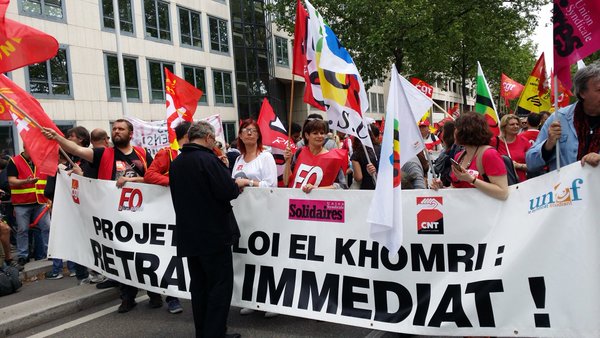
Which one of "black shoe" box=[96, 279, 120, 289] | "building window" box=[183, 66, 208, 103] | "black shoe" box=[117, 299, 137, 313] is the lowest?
"black shoe" box=[117, 299, 137, 313]

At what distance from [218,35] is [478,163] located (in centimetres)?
2771

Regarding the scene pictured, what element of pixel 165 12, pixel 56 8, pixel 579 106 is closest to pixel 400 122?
pixel 579 106

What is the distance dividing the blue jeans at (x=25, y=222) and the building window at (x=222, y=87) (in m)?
21.9

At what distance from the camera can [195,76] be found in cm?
2741

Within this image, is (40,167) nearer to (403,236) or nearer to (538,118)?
(403,236)

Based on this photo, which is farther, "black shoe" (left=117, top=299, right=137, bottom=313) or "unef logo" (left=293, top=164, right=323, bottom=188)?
"black shoe" (left=117, top=299, right=137, bottom=313)

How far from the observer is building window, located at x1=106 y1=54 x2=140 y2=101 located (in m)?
22.2

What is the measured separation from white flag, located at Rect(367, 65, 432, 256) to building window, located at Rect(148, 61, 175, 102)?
22.3 m

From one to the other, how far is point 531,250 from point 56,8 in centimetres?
2127

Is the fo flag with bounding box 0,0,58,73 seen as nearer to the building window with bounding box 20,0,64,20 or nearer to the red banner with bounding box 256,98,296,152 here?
the red banner with bounding box 256,98,296,152

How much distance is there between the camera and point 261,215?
179 inches

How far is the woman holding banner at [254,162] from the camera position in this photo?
5.05 metres

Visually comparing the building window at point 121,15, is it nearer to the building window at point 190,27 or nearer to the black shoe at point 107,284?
the building window at point 190,27

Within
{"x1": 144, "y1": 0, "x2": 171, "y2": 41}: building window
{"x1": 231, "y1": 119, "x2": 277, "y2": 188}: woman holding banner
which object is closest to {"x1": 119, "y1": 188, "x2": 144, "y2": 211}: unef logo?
{"x1": 231, "y1": 119, "x2": 277, "y2": 188}: woman holding banner
